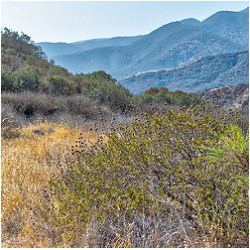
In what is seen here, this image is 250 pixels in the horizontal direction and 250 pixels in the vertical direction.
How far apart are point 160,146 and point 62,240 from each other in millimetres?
1243

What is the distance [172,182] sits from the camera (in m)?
2.79

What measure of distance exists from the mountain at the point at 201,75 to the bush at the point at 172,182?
73.1m

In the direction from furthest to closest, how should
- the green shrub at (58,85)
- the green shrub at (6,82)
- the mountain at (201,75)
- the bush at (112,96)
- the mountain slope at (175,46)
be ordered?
the mountain slope at (175,46) < the mountain at (201,75) < the green shrub at (58,85) < the green shrub at (6,82) < the bush at (112,96)

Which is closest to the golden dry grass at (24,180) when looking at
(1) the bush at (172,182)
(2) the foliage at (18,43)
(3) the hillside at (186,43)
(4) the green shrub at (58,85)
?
(1) the bush at (172,182)

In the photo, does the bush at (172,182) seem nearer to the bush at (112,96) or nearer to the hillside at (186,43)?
the bush at (112,96)

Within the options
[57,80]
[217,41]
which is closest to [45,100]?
[57,80]

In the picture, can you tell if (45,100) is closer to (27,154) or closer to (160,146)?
(27,154)

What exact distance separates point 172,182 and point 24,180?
206 cm

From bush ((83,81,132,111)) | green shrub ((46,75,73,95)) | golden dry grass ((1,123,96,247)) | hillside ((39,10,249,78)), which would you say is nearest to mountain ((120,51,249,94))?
hillside ((39,10,249,78))

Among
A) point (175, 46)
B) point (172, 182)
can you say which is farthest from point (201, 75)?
point (172, 182)

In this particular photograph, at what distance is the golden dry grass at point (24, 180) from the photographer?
3.05 meters

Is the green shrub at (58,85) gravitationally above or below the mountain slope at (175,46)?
below

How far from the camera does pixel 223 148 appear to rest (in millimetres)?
2717

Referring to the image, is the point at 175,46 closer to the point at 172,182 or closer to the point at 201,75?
the point at 201,75
